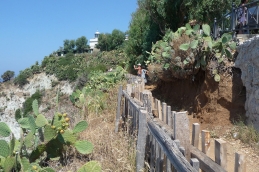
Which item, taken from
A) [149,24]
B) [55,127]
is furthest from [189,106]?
[149,24]

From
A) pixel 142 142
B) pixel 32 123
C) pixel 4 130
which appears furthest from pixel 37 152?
pixel 142 142

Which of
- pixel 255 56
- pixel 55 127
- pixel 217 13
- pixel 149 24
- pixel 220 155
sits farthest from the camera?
pixel 149 24

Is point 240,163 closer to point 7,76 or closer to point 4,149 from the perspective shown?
point 4,149

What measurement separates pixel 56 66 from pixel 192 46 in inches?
1857

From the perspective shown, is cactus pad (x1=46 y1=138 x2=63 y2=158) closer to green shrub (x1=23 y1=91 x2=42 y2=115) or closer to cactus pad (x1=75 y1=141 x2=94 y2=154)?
cactus pad (x1=75 y1=141 x2=94 y2=154)

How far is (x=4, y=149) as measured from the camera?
4.30 metres

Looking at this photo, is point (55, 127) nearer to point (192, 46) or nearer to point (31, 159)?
point (31, 159)

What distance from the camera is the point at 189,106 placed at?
7906 mm

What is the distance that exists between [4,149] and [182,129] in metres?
2.61

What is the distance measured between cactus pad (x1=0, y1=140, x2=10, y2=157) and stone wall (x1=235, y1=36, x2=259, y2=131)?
173 inches

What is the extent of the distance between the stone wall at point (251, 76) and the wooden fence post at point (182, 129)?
3.75 meters

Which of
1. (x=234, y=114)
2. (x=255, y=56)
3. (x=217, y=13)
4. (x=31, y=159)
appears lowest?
(x=31, y=159)

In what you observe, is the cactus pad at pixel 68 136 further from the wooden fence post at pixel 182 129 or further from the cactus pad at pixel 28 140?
the wooden fence post at pixel 182 129

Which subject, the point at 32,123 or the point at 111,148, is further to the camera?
the point at 111,148
